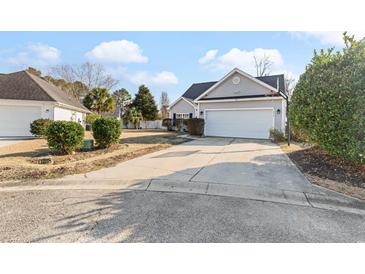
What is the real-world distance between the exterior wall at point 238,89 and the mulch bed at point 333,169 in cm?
864

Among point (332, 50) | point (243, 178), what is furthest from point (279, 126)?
point (243, 178)

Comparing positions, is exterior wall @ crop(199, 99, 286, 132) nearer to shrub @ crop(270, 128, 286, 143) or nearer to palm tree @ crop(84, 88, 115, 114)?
shrub @ crop(270, 128, 286, 143)

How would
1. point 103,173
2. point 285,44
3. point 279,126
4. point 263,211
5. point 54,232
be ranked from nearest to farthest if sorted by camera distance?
point 54,232, point 263,211, point 103,173, point 285,44, point 279,126

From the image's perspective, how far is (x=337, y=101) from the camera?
503 cm

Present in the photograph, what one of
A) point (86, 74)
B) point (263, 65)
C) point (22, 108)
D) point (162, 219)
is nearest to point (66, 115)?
point (22, 108)

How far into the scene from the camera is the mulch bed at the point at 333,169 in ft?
15.8

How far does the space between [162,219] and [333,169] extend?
5.45 meters

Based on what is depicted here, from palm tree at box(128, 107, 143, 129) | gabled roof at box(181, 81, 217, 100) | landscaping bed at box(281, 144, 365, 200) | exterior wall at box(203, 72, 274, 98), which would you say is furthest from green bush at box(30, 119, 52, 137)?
palm tree at box(128, 107, 143, 129)

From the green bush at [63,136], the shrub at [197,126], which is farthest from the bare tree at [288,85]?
the green bush at [63,136]

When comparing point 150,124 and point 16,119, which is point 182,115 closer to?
point 150,124
